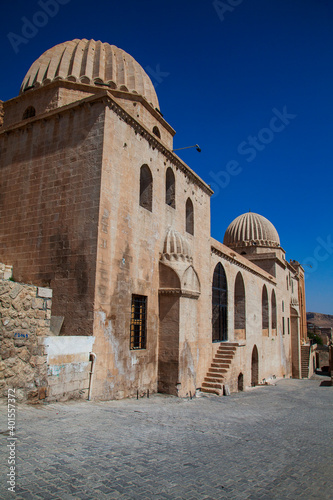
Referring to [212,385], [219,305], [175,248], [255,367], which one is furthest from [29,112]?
[255,367]

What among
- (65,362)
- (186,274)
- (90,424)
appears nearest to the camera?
(90,424)

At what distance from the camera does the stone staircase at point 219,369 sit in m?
12.1

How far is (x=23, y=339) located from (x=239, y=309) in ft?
45.7

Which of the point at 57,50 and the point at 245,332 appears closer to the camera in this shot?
the point at 57,50

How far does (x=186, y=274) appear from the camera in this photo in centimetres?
1030

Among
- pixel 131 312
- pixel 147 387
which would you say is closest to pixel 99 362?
pixel 131 312

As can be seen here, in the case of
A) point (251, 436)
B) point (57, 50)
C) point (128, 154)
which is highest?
point (57, 50)

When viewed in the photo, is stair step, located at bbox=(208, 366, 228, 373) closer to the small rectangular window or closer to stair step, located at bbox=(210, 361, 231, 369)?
stair step, located at bbox=(210, 361, 231, 369)

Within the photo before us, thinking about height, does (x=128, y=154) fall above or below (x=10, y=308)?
above

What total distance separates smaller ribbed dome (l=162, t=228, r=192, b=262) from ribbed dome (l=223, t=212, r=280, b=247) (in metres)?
17.4

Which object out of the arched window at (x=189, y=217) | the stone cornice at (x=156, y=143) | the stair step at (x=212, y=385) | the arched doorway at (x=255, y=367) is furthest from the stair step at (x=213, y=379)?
the arched doorway at (x=255, y=367)

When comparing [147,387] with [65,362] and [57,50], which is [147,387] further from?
[57,50]

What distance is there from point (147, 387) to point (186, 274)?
3.04 m

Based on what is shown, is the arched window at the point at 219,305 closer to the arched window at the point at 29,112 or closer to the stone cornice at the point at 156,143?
the stone cornice at the point at 156,143
